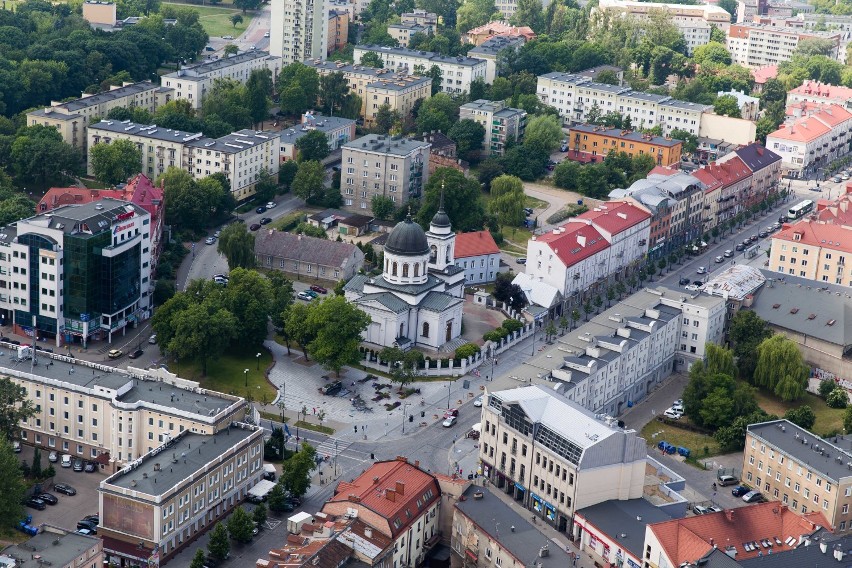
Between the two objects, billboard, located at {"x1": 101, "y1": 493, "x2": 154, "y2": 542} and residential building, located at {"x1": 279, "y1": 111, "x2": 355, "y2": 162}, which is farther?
residential building, located at {"x1": 279, "y1": 111, "x2": 355, "y2": 162}

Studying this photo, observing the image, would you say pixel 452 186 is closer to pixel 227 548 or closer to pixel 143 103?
pixel 143 103

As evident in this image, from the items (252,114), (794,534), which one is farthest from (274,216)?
(794,534)

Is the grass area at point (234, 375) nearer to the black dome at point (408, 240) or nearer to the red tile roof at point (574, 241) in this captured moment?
the black dome at point (408, 240)

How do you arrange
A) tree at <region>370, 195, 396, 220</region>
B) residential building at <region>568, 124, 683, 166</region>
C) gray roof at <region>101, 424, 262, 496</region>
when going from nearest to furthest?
gray roof at <region>101, 424, 262, 496</region> → tree at <region>370, 195, 396, 220</region> → residential building at <region>568, 124, 683, 166</region>

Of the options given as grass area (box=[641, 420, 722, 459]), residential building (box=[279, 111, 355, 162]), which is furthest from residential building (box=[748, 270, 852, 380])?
residential building (box=[279, 111, 355, 162])

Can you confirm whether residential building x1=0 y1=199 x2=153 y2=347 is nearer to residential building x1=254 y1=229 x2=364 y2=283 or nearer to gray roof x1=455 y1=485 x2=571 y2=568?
residential building x1=254 y1=229 x2=364 y2=283
